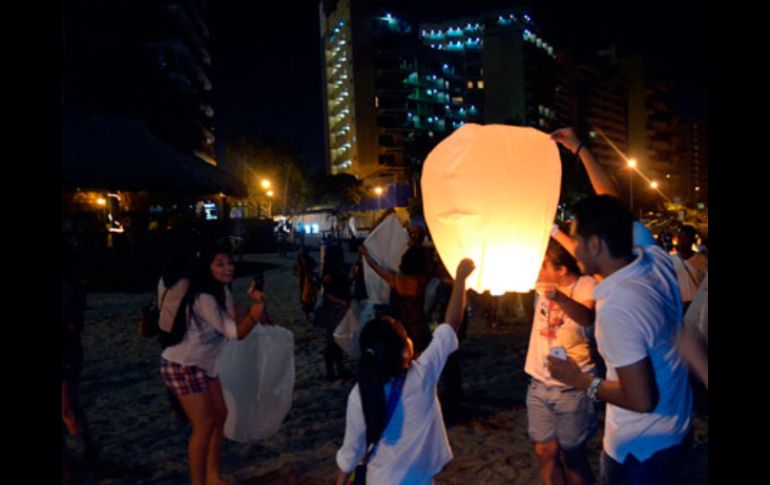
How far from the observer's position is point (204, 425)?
347 centimetres

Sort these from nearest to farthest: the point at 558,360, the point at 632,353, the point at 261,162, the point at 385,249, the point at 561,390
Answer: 1. the point at 632,353
2. the point at 558,360
3. the point at 561,390
4. the point at 385,249
5. the point at 261,162

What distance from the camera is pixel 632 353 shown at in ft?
6.18

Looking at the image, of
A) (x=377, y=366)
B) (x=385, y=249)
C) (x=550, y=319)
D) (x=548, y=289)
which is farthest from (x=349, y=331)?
(x=377, y=366)

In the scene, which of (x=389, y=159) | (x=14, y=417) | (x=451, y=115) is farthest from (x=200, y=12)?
(x=14, y=417)

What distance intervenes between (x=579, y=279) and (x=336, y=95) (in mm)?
92265

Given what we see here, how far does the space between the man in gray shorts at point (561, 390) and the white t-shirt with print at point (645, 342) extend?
36.5 inches

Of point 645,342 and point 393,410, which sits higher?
point 645,342

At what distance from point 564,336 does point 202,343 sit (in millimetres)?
2384

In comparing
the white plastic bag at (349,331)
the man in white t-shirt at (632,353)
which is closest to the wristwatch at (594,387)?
the man in white t-shirt at (632,353)

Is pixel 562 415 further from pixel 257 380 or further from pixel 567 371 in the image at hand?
pixel 257 380

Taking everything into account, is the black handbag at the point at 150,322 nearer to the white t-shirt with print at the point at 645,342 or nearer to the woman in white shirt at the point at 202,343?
the woman in white shirt at the point at 202,343

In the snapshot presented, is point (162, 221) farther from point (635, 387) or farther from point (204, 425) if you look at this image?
point (635, 387)

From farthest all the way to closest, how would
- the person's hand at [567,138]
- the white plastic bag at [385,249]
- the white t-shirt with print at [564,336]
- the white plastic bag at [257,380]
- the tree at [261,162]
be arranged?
the tree at [261,162] → the white plastic bag at [385,249] → the white plastic bag at [257,380] → the white t-shirt with print at [564,336] → the person's hand at [567,138]

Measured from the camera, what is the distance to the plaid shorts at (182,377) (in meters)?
3.43
